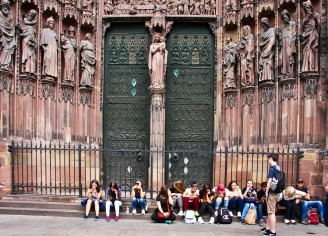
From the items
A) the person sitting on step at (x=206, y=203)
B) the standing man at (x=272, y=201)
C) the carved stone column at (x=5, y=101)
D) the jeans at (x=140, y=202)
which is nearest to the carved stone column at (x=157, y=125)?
the jeans at (x=140, y=202)

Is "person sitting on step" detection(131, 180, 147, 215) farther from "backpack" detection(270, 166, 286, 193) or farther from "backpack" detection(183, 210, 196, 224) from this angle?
"backpack" detection(270, 166, 286, 193)

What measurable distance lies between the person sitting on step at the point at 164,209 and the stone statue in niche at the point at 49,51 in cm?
550

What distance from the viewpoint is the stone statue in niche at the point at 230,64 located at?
44.4 ft

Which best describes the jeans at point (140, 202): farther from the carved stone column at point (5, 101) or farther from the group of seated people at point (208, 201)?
the carved stone column at point (5, 101)

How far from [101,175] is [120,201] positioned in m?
3.65

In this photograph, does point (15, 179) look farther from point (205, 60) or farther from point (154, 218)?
point (205, 60)

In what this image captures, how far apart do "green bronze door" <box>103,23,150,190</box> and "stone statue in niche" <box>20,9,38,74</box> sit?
109 inches

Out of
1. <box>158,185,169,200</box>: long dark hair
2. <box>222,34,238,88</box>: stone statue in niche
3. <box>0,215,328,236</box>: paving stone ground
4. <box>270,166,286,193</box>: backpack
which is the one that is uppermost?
<box>222,34,238,88</box>: stone statue in niche

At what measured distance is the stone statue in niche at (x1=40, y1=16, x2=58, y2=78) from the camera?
12.8 metres

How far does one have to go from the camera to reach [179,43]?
14547 millimetres

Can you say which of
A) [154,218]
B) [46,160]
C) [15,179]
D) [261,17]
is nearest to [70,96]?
[46,160]

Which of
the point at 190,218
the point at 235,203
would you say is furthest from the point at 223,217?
the point at 190,218

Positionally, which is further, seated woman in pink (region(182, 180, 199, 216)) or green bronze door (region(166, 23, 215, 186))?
green bronze door (region(166, 23, 215, 186))

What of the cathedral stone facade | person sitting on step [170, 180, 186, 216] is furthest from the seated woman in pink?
the cathedral stone facade
